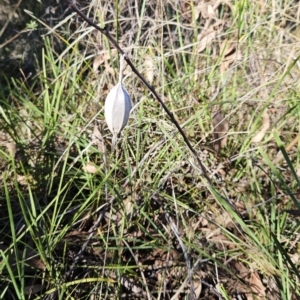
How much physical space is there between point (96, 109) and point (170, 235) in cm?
48

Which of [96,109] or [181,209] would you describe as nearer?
[181,209]

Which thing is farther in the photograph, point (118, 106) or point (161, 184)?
point (161, 184)

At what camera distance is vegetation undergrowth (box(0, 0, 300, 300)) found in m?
1.38

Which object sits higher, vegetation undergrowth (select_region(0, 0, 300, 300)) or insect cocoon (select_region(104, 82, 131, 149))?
insect cocoon (select_region(104, 82, 131, 149))

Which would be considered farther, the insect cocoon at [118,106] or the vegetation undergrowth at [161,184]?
the vegetation undergrowth at [161,184]

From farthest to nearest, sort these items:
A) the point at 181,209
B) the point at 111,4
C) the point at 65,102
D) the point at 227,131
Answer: the point at 111,4, the point at 65,102, the point at 227,131, the point at 181,209

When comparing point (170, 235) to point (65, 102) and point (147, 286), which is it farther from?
point (65, 102)

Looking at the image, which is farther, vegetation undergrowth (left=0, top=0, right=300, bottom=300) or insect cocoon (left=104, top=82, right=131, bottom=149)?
vegetation undergrowth (left=0, top=0, right=300, bottom=300)

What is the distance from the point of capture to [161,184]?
1.49 metres

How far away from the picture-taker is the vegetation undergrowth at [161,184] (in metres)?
1.38

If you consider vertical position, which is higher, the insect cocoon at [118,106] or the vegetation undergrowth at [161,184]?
the insect cocoon at [118,106]

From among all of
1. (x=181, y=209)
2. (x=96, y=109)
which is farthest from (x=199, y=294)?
(x=96, y=109)

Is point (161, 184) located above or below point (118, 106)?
below

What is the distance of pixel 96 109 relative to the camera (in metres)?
1.72
